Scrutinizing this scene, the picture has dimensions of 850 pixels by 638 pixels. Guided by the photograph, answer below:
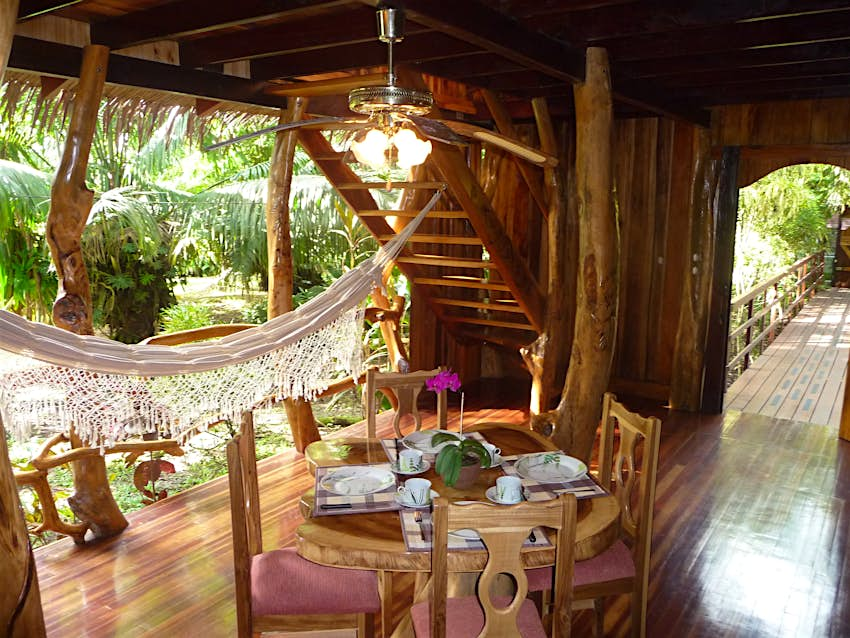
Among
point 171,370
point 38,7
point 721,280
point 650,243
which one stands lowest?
point 171,370

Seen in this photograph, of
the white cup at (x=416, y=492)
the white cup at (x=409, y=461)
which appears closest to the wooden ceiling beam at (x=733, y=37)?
the white cup at (x=409, y=461)

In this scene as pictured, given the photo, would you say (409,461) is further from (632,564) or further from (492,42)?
(492,42)

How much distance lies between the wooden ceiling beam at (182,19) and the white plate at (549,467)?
1411 mm

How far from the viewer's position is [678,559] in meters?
2.61

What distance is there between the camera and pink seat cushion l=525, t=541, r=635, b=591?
1844 millimetres

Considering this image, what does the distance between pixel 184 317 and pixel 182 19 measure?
415 cm

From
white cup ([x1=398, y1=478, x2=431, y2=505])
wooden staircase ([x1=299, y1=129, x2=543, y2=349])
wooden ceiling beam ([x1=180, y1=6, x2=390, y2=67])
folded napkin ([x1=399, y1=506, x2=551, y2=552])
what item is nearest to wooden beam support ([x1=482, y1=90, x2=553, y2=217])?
wooden staircase ([x1=299, y1=129, x2=543, y2=349])

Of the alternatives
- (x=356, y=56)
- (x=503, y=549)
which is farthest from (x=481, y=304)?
(x=503, y=549)

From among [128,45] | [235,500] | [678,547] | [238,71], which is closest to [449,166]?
[238,71]

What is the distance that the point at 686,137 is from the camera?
448 centimetres

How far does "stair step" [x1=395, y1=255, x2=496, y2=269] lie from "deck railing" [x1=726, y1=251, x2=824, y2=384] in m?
1.76

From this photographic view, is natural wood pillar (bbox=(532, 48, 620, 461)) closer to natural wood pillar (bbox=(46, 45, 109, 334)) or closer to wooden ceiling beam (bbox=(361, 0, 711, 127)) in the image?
wooden ceiling beam (bbox=(361, 0, 711, 127))

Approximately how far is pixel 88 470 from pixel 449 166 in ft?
6.82

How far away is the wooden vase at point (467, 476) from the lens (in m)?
1.82
